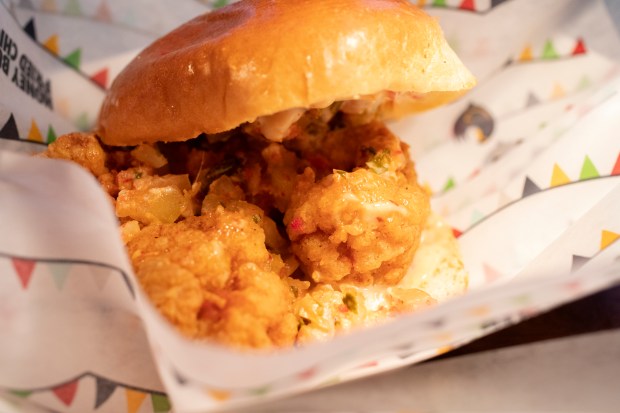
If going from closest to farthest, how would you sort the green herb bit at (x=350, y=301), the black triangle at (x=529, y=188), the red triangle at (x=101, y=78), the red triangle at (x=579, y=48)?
the green herb bit at (x=350, y=301), the black triangle at (x=529, y=188), the red triangle at (x=579, y=48), the red triangle at (x=101, y=78)

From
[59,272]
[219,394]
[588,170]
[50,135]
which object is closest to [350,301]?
[219,394]

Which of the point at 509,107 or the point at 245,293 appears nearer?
the point at 245,293

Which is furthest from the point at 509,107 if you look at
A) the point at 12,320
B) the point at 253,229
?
the point at 12,320

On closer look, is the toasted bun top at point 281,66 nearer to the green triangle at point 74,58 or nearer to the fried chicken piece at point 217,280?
the fried chicken piece at point 217,280

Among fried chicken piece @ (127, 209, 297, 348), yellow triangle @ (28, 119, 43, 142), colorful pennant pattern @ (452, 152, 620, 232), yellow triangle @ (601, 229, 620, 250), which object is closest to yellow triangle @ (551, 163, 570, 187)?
colorful pennant pattern @ (452, 152, 620, 232)

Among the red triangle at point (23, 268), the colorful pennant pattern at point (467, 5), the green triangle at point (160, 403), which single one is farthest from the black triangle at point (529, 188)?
the red triangle at point (23, 268)

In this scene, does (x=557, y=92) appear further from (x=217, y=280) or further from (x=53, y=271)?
(x=53, y=271)

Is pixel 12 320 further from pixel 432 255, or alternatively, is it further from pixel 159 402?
pixel 432 255
